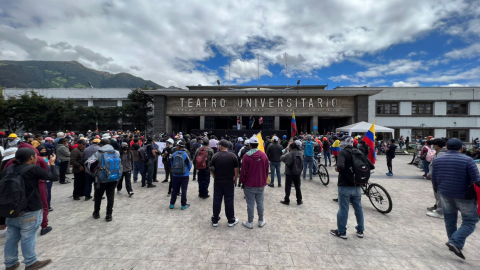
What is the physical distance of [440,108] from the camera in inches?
1033

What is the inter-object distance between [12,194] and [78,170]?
153 inches

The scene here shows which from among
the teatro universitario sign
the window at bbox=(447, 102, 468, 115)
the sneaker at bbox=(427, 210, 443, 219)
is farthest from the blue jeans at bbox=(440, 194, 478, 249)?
the window at bbox=(447, 102, 468, 115)

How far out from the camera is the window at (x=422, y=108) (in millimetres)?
26547

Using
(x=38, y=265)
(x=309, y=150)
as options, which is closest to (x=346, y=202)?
(x=309, y=150)

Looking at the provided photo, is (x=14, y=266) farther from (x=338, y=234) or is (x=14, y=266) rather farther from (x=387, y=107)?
(x=387, y=107)

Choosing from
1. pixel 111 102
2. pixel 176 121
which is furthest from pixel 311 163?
pixel 111 102

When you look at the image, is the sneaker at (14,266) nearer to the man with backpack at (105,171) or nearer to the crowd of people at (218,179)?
the crowd of people at (218,179)

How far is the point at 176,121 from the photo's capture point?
95.7 ft

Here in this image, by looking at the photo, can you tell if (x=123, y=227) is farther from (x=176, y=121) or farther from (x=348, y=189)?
(x=176, y=121)

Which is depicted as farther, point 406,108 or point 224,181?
point 406,108

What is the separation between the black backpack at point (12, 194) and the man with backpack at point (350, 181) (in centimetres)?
498

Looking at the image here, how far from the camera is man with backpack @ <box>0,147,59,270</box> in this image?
2.59 m

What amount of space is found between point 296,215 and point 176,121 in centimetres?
2707

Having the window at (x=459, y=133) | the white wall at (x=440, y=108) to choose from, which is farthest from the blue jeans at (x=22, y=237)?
the window at (x=459, y=133)
